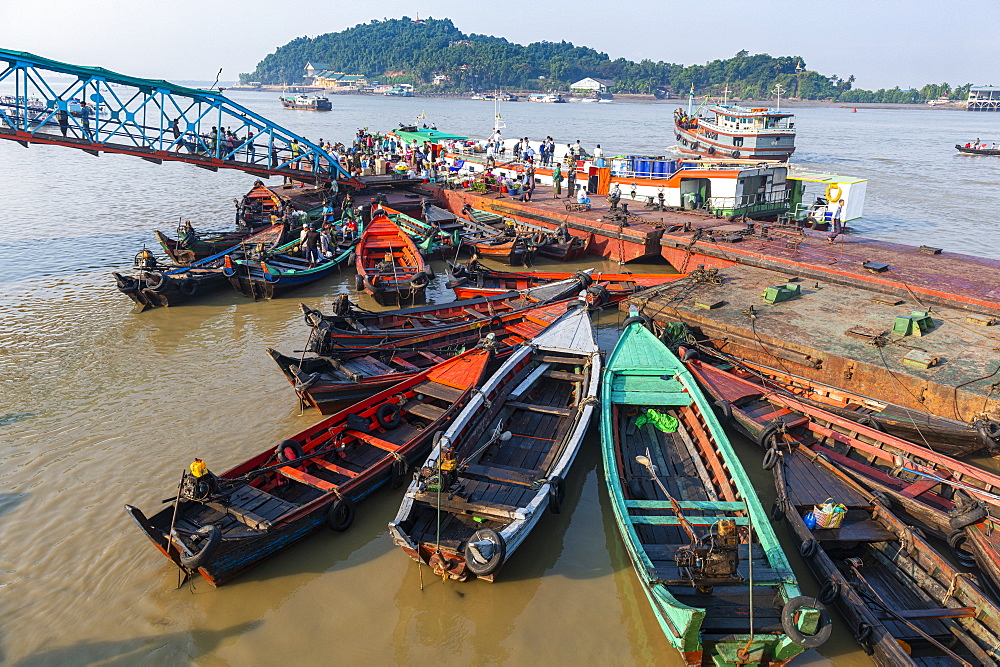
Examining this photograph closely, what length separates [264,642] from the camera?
26.5 feet

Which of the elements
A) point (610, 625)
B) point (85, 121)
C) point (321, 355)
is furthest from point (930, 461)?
point (85, 121)

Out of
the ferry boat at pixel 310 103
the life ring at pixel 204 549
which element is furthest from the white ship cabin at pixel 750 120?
the ferry boat at pixel 310 103

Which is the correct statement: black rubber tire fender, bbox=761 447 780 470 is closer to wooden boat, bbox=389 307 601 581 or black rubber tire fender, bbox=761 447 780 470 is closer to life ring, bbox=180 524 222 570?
wooden boat, bbox=389 307 601 581

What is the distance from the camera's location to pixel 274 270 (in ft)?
68.9

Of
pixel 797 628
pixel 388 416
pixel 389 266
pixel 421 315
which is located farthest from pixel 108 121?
pixel 797 628

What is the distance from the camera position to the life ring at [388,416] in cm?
1183

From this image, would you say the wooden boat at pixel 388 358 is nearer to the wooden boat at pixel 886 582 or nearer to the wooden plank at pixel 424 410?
the wooden plank at pixel 424 410

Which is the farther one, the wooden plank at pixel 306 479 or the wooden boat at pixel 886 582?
the wooden plank at pixel 306 479

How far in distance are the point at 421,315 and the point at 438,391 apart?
4.52 m

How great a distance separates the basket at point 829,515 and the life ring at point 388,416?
783 centimetres

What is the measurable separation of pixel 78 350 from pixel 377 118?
374ft

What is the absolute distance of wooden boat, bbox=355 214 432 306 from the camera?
19.5m

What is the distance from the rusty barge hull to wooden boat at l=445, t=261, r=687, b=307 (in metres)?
1.23

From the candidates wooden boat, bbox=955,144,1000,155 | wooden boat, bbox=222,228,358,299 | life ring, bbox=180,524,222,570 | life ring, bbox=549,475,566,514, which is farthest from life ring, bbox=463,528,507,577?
wooden boat, bbox=955,144,1000,155
